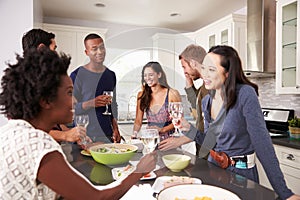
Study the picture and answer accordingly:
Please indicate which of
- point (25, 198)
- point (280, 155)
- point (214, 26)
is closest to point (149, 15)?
point (214, 26)

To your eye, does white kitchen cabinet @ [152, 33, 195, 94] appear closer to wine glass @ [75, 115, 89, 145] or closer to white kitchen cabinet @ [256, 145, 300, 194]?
wine glass @ [75, 115, 89, 145]

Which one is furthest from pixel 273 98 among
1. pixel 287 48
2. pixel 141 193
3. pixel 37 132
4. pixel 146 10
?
pixel 37 132

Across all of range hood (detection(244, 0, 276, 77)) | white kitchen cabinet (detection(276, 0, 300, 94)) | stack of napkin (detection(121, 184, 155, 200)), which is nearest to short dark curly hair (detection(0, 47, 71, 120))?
stack of napkin (detection(121, 184, 155, 200))

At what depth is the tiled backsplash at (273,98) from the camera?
269 centimetres

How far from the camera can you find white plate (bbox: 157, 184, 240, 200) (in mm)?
794

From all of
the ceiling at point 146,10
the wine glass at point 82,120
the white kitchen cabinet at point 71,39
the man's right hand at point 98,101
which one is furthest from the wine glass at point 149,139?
the white kitchen cabinet at point 71,39

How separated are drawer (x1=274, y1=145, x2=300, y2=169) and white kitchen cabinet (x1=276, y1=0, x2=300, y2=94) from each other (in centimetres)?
56

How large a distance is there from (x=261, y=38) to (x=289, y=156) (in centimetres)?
135

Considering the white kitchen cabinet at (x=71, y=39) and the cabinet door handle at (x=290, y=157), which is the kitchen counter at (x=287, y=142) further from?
the white kitchen cabinet at (x=71, y=39)

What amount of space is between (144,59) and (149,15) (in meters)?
3.22

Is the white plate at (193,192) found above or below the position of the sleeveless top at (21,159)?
below

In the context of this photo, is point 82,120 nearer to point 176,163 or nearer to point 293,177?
point 176,163

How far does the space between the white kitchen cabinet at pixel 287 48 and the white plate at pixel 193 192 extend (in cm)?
195

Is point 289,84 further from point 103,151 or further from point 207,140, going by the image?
point 103,151
